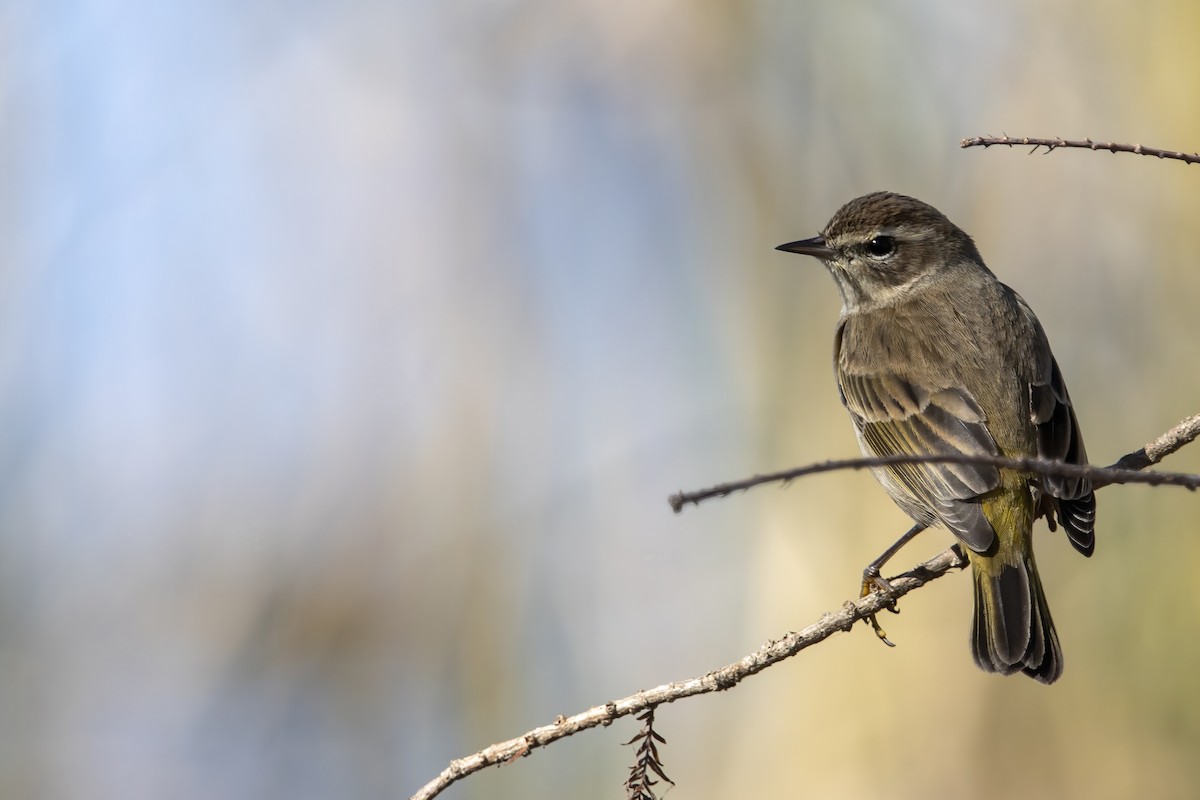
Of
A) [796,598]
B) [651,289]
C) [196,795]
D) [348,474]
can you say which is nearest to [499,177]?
[651,289]

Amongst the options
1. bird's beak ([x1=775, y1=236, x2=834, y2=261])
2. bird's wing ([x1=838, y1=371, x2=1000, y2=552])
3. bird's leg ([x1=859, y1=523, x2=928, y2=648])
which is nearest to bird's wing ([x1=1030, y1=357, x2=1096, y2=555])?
bird's wing ([x1=838, y1=371, x2=1000, y2=552])

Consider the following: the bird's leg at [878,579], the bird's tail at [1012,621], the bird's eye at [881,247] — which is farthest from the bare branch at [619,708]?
the bird's eye at [881,247]

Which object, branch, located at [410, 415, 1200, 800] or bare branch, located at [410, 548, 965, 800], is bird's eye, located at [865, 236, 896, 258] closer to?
branch, located at [410, 415, 1200, 800]

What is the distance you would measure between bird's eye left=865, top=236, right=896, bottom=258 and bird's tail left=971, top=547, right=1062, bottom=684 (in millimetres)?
1526

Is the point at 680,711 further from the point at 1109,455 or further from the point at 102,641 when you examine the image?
the point at 102,641

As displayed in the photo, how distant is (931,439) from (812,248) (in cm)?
106

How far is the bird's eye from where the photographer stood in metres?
4.94

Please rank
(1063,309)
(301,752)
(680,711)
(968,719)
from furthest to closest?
(301,752) < (680,711) < (1063,309) < (968,719)

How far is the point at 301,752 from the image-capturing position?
575 centimetres

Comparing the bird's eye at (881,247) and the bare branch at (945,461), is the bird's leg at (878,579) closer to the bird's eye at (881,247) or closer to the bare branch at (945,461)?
the bird's eye at (881,247)

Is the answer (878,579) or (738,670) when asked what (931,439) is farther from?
(738,670)

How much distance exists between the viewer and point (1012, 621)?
12.2ft

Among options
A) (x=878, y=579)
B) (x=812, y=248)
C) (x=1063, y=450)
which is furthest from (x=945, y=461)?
(x=812, y=248)

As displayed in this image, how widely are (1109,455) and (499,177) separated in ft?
9.39
